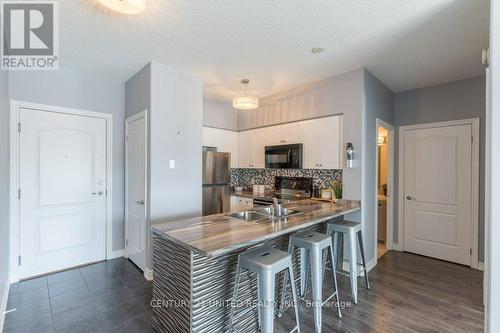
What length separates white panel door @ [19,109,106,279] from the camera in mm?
3023

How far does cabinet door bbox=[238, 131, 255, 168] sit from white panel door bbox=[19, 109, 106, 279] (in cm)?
246

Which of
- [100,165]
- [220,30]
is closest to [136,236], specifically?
[100,165]

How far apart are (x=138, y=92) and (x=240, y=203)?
2.48 metres

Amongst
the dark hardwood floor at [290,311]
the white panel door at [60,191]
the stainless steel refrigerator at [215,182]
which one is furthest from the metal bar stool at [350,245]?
the white panel door at [60,191]

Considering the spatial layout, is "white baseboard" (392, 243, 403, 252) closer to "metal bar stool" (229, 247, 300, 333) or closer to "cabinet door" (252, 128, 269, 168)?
"cabinet door" (252, 128, 269, 168)

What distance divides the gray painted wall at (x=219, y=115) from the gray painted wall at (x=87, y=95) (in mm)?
1456

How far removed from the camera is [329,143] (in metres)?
3.55

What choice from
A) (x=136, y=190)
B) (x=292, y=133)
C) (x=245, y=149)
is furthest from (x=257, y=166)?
(x=136, y=190)

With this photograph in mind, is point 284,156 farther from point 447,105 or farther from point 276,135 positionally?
point 447,105

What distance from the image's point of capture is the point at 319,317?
6.66 ft

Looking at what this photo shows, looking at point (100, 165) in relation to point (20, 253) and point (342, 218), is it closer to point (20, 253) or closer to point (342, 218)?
point (20, 253)

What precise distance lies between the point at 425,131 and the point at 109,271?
5036 millimetres

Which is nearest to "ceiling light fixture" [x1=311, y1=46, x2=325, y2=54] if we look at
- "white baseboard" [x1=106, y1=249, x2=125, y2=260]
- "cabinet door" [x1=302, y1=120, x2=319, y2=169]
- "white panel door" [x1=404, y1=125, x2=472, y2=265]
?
"cabinet door" [x1=302, y1=120, x2=319, y2=169]

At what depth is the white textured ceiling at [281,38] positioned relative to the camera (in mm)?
1986
